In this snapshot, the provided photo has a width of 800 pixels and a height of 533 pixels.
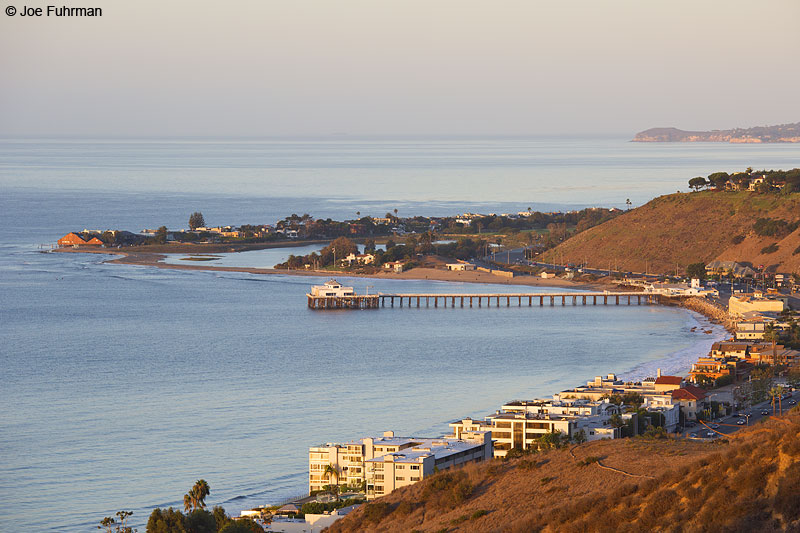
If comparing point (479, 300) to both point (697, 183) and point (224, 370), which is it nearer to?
point (224, 370)

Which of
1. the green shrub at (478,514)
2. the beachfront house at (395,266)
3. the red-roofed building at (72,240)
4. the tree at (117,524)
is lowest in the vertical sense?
the tree at (117,524)

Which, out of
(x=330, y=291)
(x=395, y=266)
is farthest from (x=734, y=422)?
(x=395, y=266)

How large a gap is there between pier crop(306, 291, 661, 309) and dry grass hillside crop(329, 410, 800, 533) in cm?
4225

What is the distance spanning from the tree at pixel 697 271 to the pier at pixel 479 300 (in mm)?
5842

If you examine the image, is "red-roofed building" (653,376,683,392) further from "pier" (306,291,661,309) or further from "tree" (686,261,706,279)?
"tree" (686,261,706,279)

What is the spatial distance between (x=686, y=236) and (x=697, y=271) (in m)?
10.1

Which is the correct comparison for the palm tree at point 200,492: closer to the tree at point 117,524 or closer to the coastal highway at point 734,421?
the tree at point 117,524

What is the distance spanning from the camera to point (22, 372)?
4291cm

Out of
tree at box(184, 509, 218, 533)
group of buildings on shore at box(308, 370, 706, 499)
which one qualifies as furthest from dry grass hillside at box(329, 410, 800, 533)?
tree at box(184, 509, 218, 533)

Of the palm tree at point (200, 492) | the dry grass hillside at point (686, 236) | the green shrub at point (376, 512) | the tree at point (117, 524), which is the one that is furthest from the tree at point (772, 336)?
the dry grass hillside at point (686, 236)

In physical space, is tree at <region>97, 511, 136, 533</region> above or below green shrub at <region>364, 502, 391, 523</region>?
below

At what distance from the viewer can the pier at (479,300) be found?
67312 millimetres

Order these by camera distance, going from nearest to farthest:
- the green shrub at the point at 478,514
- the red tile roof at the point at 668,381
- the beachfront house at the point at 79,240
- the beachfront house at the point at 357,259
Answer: the green shrub at the point at 478,514
the red tile roof at the point at 668,381
the beachfront house at the point at 357,259
the beachfront house at the point at 79,240

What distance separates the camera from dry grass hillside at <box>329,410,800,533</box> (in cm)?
1527
